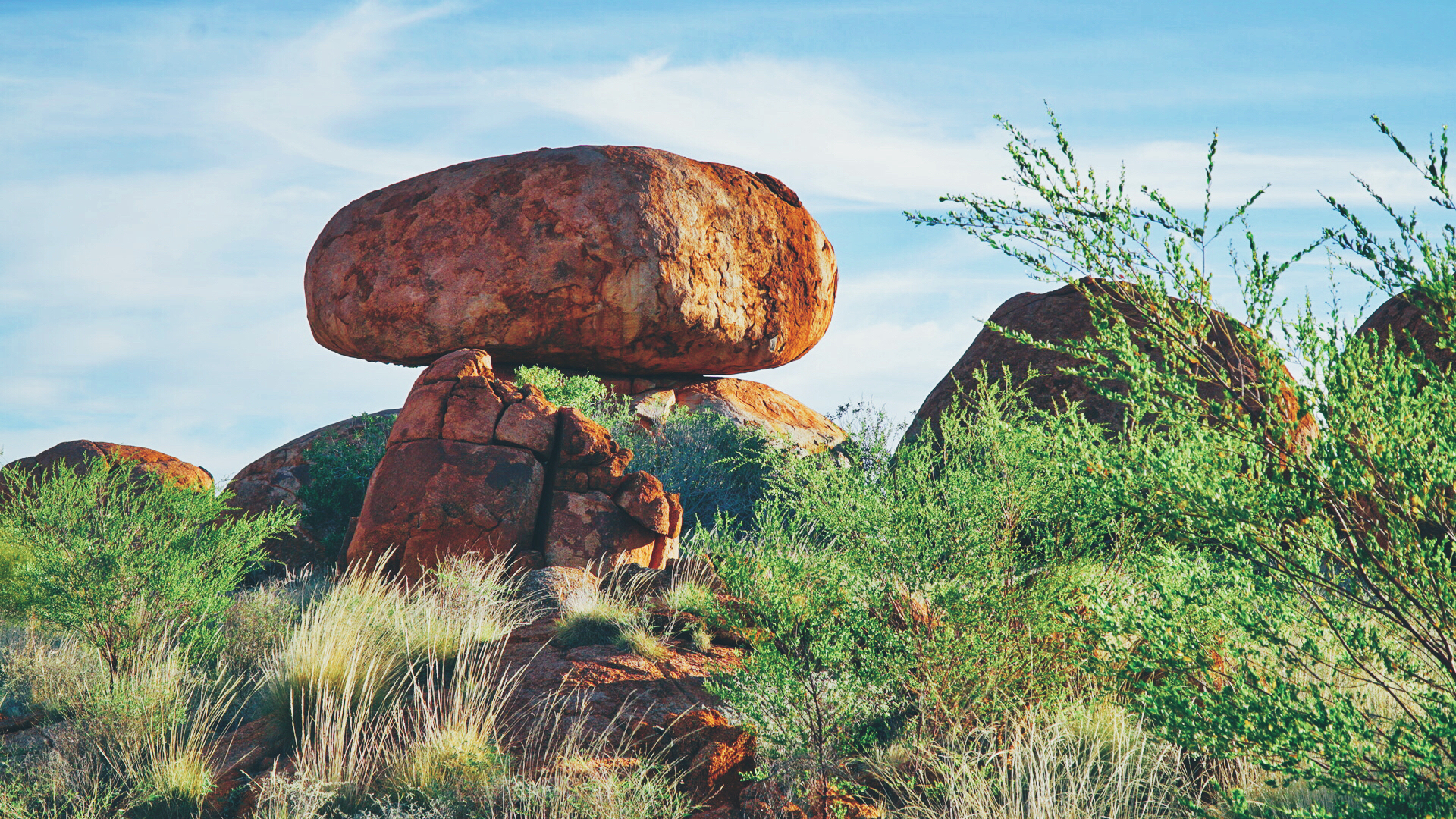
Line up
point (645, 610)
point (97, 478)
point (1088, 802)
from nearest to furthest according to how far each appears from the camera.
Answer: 1. point (1088, 802)
2. point (645, 610)
3. point (97, 478)

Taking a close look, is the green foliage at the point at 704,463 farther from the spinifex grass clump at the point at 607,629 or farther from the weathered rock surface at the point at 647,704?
the weathered rock surface at the point at 647,704

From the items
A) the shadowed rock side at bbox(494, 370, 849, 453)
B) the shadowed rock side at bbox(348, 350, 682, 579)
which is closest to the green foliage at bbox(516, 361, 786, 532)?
the shadowed rock side at bbox(494, 370, 849, 453)

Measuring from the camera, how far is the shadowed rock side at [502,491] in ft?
31.7

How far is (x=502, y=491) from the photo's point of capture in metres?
9.79

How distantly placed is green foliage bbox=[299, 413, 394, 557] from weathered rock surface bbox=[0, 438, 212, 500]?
11.2 ft

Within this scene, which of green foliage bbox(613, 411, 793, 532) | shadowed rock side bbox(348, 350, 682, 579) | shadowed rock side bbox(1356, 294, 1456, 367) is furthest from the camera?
green foliage bbox(613, 411, 793, 532)

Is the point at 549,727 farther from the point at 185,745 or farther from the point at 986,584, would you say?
the point at 986,584

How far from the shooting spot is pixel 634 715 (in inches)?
213

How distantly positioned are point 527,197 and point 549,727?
42.9 ft

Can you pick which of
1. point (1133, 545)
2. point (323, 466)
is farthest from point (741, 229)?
point (1133, 545)

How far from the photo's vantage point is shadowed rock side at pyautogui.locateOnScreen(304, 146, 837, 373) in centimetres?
1666

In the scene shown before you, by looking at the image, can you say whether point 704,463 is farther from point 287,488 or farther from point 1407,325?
point 1407,325

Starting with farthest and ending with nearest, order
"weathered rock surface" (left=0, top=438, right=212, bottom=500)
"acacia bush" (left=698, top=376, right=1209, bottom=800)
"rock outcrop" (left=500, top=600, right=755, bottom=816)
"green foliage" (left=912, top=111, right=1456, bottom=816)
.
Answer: "weathered rock surface" (left=0, top=438, right=212, bottom=500), "rock outcrop" (left=500, top=600, right=755, bottom=816), "acacia bush" (left=698, top=376, right=1209, bottom=800), "green foliage" (left=912, top=111, right=1456, bottom=816)

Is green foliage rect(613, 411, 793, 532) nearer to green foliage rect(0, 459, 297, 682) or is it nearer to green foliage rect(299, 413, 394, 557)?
green foliage rect(299, 413, 394, 557)
